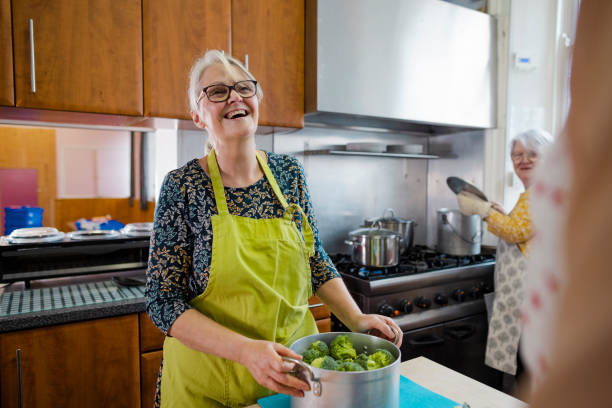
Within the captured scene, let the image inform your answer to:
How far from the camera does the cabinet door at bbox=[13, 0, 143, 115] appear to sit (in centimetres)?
154

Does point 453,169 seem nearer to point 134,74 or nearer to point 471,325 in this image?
point 471,325

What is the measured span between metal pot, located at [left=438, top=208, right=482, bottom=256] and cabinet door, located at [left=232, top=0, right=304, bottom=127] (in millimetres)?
1093

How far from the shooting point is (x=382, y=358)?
0.75 m

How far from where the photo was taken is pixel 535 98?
262 centimetres

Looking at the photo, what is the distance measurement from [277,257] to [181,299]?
Answer: 272 mm

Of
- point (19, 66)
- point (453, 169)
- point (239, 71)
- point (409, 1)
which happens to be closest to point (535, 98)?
point (453, 169)

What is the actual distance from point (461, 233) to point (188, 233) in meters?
1.87

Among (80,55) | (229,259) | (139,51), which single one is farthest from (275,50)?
(229,259)

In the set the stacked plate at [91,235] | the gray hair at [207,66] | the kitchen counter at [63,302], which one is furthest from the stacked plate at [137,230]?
the gray hair at [207,66]

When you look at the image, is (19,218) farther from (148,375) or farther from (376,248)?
(376,248)

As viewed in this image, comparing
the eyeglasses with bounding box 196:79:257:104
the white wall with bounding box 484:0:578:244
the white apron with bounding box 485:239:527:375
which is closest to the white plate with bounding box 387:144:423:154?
the white wall with bounding box 484:0:578:244

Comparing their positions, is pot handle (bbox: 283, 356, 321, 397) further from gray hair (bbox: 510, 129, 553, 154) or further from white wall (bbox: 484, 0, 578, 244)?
white wall (bbox: 484, 0, 578, 244)

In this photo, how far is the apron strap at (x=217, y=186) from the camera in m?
1.10

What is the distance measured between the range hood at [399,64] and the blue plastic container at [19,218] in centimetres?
141
